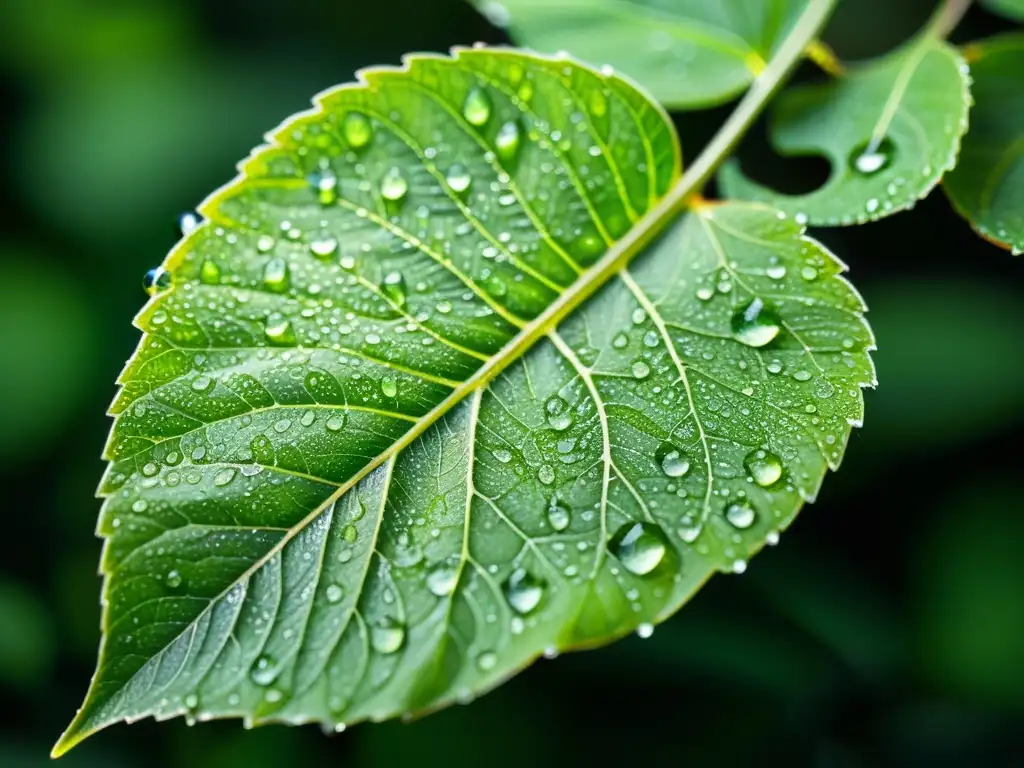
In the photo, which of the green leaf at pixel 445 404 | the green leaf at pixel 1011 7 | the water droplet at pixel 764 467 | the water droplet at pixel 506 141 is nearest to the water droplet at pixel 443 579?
the green leaf at pixel 445 404

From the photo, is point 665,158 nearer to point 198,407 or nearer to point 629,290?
point 629,290

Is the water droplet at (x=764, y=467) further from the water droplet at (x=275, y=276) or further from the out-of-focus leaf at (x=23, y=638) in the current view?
the out-of-focus leaf at (x=23, y=638)

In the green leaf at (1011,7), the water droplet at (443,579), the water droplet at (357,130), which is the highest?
the water droplet at (357,130)

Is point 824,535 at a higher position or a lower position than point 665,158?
lower

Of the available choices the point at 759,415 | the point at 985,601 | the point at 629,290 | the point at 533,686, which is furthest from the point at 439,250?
the point at 985,601

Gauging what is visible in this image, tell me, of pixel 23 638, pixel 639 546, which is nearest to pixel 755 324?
pixel 639 546

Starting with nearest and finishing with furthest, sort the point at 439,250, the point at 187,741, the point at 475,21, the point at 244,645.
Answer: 1. the point at 244,645
2. the point at 439,250
3. the point at 187,741
4. the point at 475,21

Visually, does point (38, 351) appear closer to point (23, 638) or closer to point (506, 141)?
point (23, 638)
